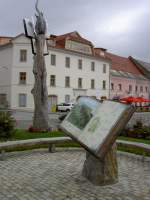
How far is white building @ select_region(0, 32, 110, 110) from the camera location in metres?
38.5

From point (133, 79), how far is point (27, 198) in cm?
5194

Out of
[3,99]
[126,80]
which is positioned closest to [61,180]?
[3,99]

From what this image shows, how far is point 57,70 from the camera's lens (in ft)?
133

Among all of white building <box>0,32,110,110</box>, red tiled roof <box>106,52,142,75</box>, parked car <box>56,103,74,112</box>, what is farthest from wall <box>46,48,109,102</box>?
red tiled roof <box>106,52,142,75</box>

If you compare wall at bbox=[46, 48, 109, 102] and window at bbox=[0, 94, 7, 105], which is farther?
wall at bbox=[46, 48, 109, 102]

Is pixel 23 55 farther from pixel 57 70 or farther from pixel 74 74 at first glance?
pixel 74 74

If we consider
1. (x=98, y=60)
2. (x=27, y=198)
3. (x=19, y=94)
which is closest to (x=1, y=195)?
(x=27, y=198)

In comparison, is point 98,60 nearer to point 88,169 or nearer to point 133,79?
point 133,79

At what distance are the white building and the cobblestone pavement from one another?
3068 centimetres

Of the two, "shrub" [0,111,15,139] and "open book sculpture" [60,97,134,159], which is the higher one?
"open book sculpture" [60,97,134,159]

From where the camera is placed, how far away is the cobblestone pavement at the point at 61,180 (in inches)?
203

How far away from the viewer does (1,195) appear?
5129 millimetres

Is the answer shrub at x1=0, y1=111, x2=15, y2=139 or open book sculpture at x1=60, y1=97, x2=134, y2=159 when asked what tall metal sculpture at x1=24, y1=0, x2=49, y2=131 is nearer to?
shrub at x1=0, y1=111, x2=15, y2=139

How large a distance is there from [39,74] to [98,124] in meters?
8.55
